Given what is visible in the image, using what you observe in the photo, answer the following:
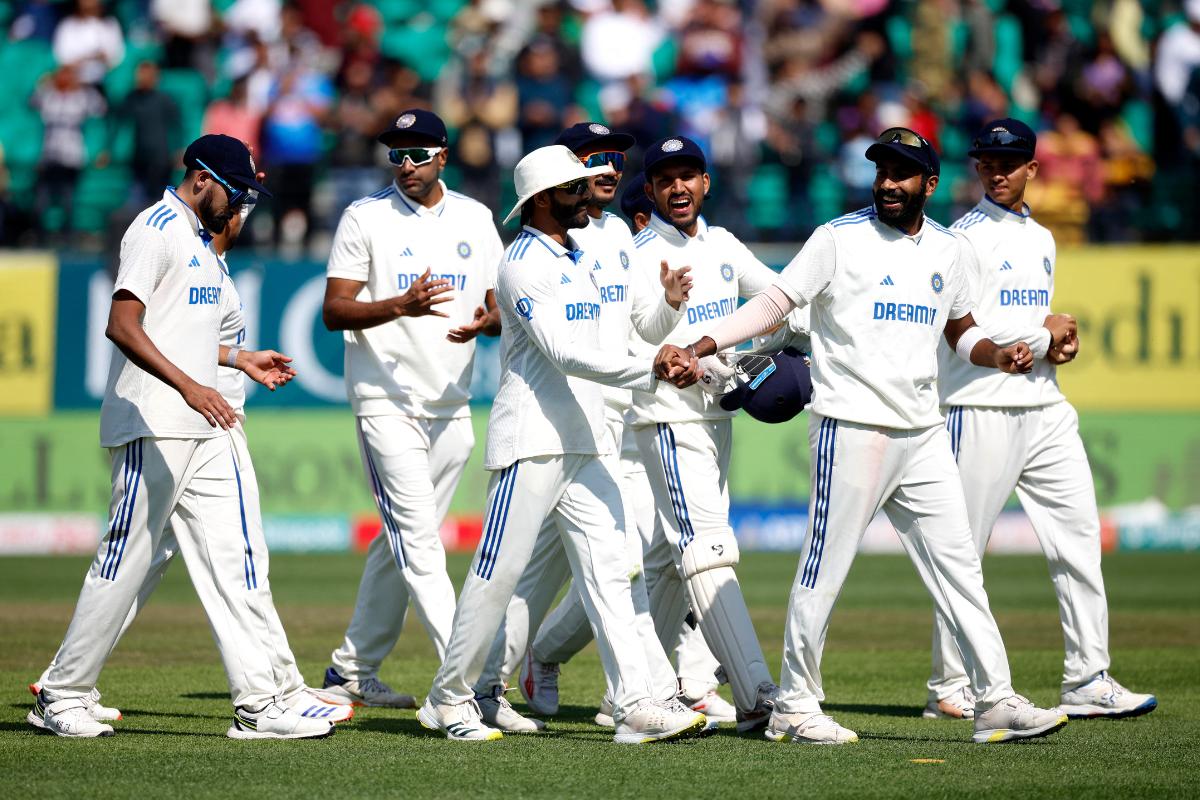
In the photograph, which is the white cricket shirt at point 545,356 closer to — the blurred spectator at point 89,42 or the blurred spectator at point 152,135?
the blurred spectator at point 152,135

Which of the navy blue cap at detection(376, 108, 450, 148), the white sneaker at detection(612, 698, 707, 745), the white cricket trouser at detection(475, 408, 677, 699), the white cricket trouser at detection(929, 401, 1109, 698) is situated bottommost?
the white sneaker at detection(612, 698, 707, 745)

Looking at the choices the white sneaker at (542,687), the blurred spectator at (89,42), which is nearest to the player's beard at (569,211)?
the white sneaker at (542,687)

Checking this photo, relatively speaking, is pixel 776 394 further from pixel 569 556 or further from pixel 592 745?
pixel 592 745

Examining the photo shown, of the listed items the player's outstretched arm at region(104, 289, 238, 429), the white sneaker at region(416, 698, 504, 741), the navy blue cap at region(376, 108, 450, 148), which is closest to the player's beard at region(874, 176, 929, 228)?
the navy blue cap at region(376, 108, 450, 148)

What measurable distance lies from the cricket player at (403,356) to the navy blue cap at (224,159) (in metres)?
1.17

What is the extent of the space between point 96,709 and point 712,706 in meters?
3.06

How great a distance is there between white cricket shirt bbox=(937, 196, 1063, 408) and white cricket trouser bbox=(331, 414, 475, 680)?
2.67 meters

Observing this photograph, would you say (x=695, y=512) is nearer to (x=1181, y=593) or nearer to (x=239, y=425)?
(x=239, y=425)

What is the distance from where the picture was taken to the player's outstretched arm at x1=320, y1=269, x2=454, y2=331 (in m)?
7.99

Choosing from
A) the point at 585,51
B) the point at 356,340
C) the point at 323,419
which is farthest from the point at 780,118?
the point at 356,340

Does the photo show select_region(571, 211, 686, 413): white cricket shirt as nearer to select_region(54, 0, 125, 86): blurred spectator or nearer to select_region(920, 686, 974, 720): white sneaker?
select_region(920, 686, 974, 720): white sneaker

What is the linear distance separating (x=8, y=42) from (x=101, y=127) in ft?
7.50

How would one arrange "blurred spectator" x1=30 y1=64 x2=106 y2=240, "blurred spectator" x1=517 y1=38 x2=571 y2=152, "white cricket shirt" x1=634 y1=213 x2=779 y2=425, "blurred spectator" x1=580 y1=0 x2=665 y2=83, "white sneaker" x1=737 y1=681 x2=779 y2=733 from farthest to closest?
"blurred spectator" x1=580 y1=0 x2=665 y2=83 < "blurred spectator" x1=30 y1=64 x2=106 y2=240 < "blurred spectator" x1=517 y1=38 x2=571 y2=152 < "white cricket shirt" x1=634 y1=213 x2=779 y2=425 < "white sneaker" x1=737 y1=681 x2=779 y2=733

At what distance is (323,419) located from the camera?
63.0 ft
